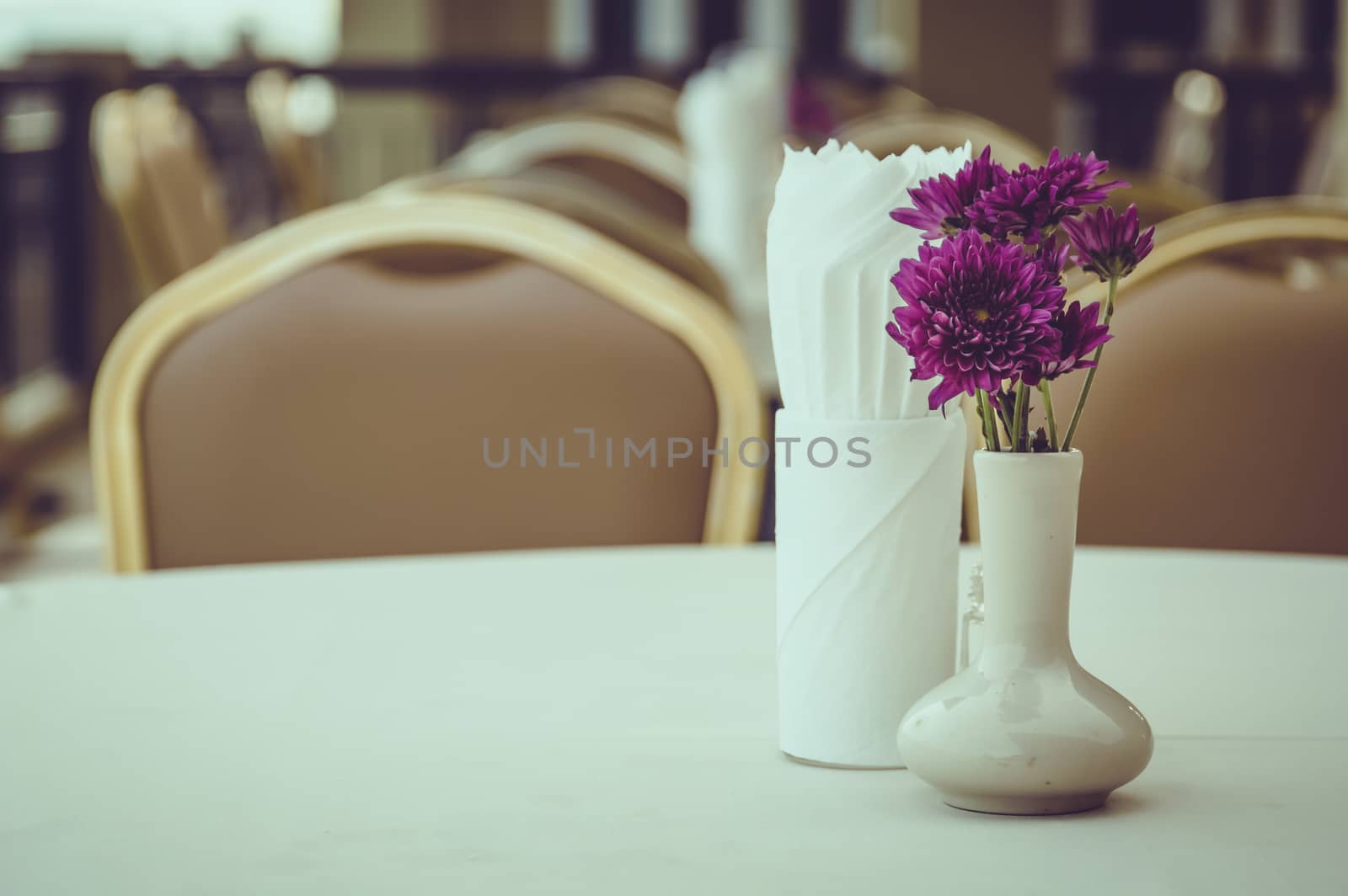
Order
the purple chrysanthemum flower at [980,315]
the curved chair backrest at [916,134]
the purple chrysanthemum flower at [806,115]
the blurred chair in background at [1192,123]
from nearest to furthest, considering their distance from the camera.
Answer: the purple chrysanthemum flower at [980,315], the purple chrysanthemum flower at [806,115], the curved chair backrest at [916,134], the blurred chair in background at [1192,123]

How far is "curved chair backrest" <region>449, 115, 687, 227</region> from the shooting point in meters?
4.22

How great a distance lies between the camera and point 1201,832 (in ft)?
2.07

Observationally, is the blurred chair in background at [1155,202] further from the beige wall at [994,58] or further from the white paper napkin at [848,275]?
the beige wall at [994,58]

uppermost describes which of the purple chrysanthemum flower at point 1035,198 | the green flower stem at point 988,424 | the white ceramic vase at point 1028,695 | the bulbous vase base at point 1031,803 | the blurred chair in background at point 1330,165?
the purple chrysanthemum flower at point 1035,198

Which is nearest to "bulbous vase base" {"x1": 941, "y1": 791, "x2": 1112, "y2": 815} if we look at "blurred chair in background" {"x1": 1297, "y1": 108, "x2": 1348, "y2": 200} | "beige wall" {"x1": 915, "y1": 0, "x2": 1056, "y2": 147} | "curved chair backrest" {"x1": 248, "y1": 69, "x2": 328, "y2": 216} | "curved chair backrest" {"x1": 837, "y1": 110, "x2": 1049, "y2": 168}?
"curved chair backrest" {"x1": 837, "y1": 110, "x2": 1049, "y2": 168}

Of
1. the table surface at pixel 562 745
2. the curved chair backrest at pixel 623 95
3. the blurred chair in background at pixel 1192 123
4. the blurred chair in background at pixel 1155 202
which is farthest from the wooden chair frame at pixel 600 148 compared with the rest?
the table surface at pixel 562 745

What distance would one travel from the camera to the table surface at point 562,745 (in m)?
0.61

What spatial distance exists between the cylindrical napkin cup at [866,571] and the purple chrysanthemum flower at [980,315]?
0.11 m

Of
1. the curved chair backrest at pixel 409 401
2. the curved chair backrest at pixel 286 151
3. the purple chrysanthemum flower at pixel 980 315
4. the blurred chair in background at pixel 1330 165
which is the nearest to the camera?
the purple chrysanthemum flower at pixel 980 315

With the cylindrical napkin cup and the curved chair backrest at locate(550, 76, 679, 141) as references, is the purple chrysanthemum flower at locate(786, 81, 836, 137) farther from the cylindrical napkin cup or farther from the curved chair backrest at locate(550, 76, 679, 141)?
the cylindrical napkin cup

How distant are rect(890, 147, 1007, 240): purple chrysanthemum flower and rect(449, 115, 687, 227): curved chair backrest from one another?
11.6 feet

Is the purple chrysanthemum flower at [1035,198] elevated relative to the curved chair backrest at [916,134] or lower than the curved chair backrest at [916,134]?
elevated

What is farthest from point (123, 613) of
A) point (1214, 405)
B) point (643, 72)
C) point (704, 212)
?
point (643, 72)

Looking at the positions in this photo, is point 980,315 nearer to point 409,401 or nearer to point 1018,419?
point 1018,419
